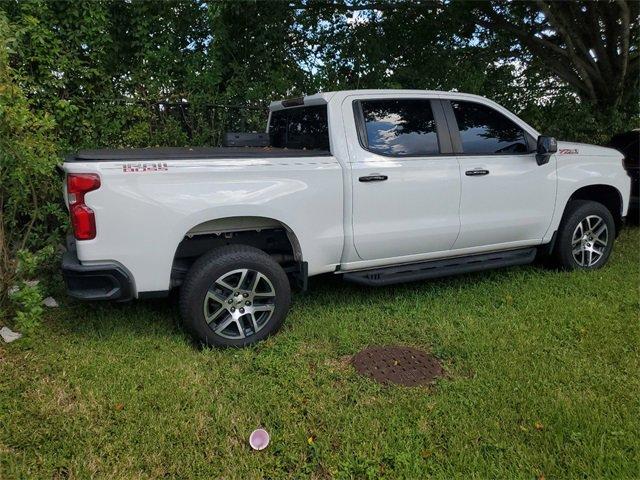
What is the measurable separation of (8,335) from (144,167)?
1.76 meters

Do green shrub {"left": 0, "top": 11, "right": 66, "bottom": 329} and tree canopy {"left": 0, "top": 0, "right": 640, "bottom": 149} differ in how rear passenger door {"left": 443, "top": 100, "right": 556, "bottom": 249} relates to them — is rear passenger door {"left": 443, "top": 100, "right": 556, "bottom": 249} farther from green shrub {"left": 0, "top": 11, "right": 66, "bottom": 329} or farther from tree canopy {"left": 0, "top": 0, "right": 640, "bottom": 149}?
green shrub {"left": 0, "top": 11, "right": 66, "bottom": 329}

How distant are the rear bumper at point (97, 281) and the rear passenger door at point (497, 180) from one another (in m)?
2.80

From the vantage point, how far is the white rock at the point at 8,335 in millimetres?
3710

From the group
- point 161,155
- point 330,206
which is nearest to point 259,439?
point 330,206

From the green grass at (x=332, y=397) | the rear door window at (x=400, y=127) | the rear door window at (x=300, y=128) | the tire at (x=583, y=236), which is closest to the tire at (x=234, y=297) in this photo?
the green grass at (x=332, y=397)

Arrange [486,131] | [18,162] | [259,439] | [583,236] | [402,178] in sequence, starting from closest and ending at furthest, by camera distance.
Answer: [259,439]
[18,162]
[402,178]
[486,131]
[583,236]

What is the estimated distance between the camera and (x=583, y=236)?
5223 millimetres

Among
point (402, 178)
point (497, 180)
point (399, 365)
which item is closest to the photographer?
point (399, 365)

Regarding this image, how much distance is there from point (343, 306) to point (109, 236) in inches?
82.3

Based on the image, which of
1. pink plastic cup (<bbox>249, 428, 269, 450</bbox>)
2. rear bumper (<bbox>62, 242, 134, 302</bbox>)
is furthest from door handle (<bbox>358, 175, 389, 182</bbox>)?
pink plastic cup (<bbox>249, 428, 269, 450</bbox>)

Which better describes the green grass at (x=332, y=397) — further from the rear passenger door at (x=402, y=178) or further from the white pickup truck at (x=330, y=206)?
the rear passenger door at (x=402, y=178)

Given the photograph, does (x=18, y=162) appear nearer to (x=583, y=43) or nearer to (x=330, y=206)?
(x=330, y=206)

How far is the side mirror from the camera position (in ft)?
14.9

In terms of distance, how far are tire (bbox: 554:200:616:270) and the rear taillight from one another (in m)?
4.35
